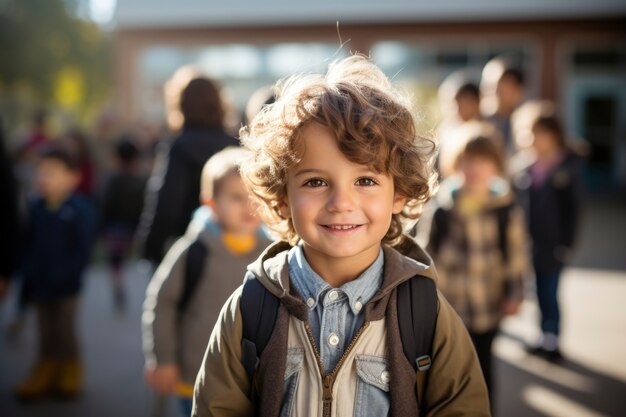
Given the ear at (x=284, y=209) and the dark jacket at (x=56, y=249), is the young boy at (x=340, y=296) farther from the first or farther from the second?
the dark jacket at (x=56, y=249)

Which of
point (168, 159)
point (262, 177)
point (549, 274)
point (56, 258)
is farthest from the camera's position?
point (549, 274)

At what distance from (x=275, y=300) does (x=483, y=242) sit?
2424mm

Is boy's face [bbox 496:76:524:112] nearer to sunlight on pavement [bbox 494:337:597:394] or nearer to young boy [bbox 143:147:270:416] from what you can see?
sunlight on pavement [bbox 494:337:597:394]

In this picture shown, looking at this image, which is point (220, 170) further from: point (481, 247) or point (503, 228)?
point (503, 228)

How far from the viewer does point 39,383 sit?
493 centimetres

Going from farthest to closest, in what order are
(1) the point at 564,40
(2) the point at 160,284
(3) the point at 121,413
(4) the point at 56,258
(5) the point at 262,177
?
1. (1) the point at 564,40
2. (4) the point at 56,258
3. (3) the point at 121,413
4. (2) the point at 160,284
5. (5) the point at 262,177

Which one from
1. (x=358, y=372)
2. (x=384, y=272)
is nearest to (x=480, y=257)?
(x=384, y=272)

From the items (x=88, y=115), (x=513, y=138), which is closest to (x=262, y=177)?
(x=513, y=138)

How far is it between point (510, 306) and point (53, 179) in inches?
126

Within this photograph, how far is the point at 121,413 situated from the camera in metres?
4.67

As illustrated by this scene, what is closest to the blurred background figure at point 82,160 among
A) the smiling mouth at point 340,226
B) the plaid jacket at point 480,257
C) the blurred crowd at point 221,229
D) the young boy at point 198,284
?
the blurred crowd at point 221,229

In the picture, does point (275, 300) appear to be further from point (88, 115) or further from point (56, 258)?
point (88, 115)

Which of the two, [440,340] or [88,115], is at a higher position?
[88,115]

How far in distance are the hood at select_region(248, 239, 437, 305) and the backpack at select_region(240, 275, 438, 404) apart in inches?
1.1
